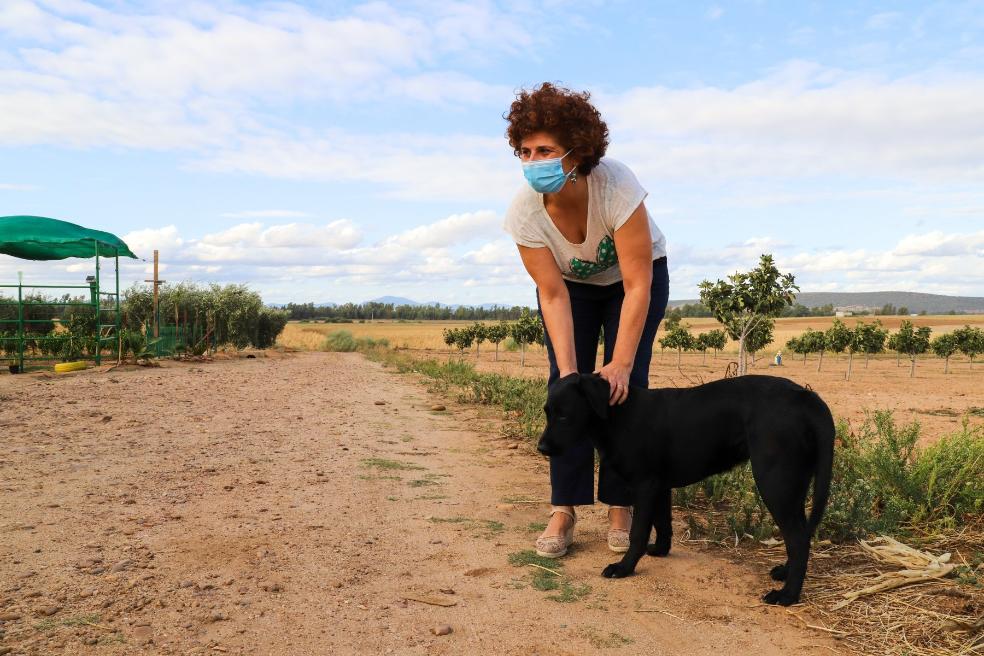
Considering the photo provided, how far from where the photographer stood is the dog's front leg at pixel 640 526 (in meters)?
3.12

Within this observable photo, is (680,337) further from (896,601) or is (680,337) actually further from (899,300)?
(899,300)

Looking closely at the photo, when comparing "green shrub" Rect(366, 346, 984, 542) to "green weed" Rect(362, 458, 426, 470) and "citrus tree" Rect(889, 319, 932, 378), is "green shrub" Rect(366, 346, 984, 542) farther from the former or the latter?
"citrus tree" Rect(889, 319, 932, 378)

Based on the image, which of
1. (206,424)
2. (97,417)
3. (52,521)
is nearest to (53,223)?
(97,417)

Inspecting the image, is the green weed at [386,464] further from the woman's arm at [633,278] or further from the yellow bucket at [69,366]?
the yellow bucket at [69,366]

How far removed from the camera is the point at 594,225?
11.4 feet

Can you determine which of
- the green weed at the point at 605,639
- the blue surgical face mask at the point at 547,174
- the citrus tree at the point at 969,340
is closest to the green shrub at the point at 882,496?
the green weed at the point at 605,639

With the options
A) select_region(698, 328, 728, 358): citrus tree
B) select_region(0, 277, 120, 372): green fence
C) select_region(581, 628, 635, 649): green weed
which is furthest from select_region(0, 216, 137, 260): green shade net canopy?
select_region(698, 328, 728, 358): citrus tree

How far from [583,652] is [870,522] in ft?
6.27

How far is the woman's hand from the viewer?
10.4ft

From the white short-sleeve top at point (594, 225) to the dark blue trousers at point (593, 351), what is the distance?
98 millimetres

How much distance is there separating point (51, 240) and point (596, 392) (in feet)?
48.0

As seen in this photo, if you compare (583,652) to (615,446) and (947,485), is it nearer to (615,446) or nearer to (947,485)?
(615,446)

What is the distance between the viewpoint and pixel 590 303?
3.88m

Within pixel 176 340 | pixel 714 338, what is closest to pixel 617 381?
pixel 176 340
